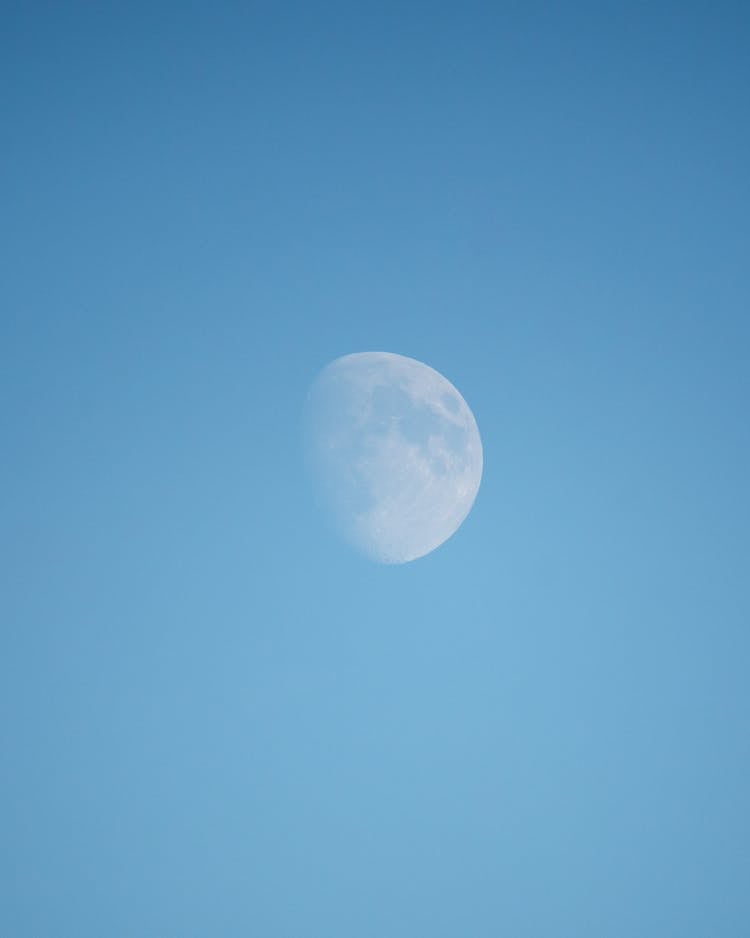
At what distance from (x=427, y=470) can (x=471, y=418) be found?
1.95 metres

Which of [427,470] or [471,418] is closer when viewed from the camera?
[427,470]

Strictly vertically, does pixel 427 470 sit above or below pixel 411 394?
below

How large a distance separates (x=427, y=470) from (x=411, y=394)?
169 cm

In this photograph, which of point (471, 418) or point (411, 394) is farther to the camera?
point (471, 418)

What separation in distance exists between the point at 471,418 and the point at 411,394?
5.89 ft

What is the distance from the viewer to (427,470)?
8648 millimetres

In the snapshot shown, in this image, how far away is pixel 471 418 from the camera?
9.59 m

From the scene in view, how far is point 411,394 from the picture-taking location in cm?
871

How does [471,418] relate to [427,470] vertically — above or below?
above
